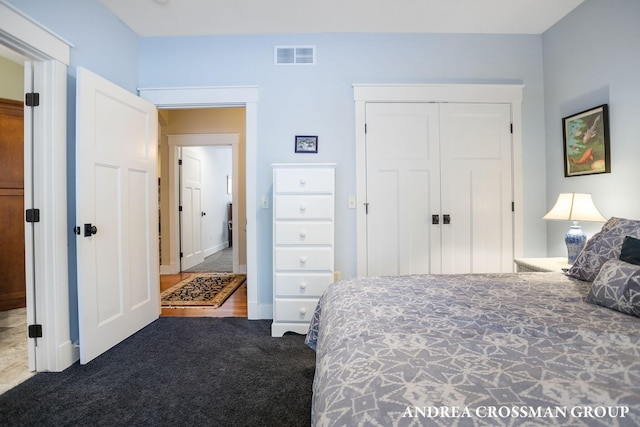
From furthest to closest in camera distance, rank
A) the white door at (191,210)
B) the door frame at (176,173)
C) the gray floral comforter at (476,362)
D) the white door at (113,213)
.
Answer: the white door at (191,210) → the door frame at (176,173) → the white door at (113,213) → the gray floral comforter at (476,362)

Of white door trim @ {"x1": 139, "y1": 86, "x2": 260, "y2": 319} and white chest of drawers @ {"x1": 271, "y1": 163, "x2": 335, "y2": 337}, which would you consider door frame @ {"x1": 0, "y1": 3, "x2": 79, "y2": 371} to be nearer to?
white door trim @ {"x1": 139, "y1": 86, "x2": 260, "y2": 319}

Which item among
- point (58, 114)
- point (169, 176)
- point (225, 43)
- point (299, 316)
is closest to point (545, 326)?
point (299, 316)

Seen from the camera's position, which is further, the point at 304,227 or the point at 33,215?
the point at 304,227

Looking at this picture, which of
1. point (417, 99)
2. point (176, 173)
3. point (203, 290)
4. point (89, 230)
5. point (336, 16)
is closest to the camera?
point (89, 230)

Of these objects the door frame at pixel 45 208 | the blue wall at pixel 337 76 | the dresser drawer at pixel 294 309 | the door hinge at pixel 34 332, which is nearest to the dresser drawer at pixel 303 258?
the dresser drawer at pixel 294 309

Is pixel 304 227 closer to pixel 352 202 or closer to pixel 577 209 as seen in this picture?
pixel 352 202

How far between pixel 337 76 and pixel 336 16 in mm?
462

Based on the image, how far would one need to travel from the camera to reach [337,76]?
278cm

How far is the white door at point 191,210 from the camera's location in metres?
5.00

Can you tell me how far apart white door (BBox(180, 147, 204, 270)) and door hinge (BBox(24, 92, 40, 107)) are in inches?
120

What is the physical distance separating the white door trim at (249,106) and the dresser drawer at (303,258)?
462 millimetres

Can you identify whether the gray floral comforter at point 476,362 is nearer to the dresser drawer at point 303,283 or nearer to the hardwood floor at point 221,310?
the dresser drawer at point 303,283

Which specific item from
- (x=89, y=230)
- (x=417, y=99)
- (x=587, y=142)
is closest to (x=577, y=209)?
(x=587, y=142)

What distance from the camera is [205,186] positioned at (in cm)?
616
